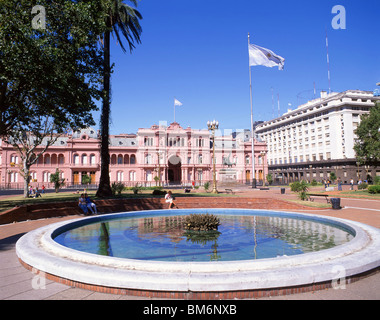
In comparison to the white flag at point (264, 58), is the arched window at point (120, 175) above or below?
below

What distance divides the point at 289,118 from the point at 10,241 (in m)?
79.1

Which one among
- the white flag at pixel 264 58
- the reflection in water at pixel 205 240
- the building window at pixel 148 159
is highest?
the white flag at pixel 264 58

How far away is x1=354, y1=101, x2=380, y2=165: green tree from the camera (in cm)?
4334

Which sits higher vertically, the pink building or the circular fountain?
the pink building

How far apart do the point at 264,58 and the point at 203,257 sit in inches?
1030

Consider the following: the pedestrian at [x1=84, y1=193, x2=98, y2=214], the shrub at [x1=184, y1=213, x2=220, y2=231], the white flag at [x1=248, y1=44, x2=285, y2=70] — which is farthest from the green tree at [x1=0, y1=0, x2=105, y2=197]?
the white flag at [x1=248, y1=44, x2=285, y2=70]

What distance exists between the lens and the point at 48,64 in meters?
12.3

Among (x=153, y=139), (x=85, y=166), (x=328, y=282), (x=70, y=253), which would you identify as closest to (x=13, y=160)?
(x=85, y=166)

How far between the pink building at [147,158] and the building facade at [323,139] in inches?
551

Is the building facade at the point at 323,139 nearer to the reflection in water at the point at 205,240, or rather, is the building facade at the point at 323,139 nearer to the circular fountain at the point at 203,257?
the reflection in water at the point at 205,240

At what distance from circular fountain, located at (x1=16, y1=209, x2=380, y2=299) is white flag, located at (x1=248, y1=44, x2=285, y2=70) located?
20335 millimetres

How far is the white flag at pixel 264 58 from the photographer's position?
26409 millimetres

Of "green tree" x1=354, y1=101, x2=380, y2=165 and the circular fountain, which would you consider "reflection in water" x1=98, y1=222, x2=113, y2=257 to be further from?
"green tree" x1=354, y1=101, x2=380, y2=165

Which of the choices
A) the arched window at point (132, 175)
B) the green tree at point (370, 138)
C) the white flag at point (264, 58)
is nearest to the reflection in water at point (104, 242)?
the white flag at point (264, 58)
